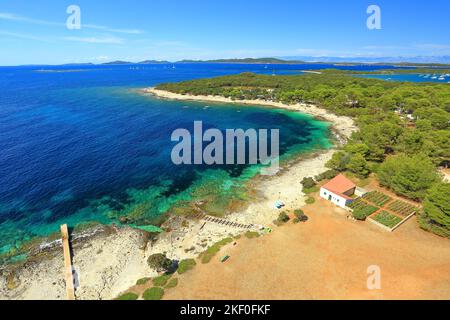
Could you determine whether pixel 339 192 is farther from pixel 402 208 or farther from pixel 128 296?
pixel 128 296

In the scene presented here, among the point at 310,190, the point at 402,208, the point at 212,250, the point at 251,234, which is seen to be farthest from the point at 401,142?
the point at 212,250

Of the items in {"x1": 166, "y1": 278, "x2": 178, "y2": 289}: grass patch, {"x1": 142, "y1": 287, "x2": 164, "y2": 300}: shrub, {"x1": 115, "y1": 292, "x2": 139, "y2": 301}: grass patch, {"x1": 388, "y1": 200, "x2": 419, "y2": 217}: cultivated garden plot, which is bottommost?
{"x1": 115, "y1": 292, "x2": 139, "y2": 301}: grass patch

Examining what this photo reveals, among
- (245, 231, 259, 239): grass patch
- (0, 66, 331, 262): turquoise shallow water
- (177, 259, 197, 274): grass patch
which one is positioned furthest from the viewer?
(0, 66, 331, 262): turquoise shallow water

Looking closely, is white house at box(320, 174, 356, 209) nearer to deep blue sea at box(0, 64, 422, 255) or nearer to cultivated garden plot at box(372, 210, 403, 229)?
cultivated garden plot at box(372, 210, 403, 229)

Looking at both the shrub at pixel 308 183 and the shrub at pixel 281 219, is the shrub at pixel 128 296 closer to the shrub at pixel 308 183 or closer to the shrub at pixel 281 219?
the shrub at pixel 281 219

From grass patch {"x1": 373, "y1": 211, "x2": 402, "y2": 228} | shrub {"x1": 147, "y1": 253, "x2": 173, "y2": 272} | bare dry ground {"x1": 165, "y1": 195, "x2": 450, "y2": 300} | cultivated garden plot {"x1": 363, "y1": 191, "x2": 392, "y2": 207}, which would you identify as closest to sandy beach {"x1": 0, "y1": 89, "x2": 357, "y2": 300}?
shrub {"x1": 147, "y1": 253, "x2": 173, "y2": 272}

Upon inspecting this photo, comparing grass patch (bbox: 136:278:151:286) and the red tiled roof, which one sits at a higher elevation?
the red tiled roof

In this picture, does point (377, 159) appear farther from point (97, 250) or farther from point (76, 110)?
point (76, 110)
